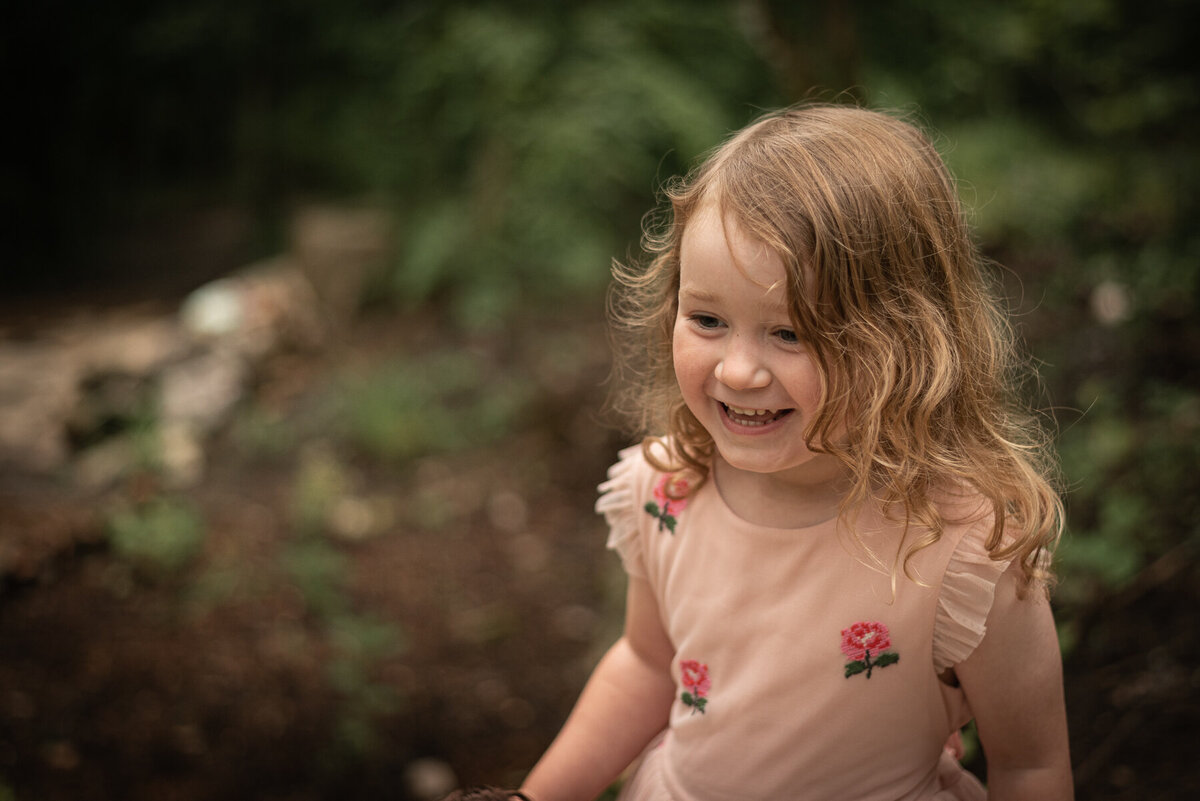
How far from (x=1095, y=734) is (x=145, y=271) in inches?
244

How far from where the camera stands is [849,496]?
1.12m

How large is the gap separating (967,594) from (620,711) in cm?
59

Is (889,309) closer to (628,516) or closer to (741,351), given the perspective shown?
(741,351)

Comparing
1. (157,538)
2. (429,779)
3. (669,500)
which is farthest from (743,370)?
(157,538)

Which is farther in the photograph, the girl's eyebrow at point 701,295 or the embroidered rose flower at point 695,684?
the embroidered rose flower at point 695,684

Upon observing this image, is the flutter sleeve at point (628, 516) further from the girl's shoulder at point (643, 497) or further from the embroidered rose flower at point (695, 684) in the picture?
the embroidered rose flower at point (695, 684)

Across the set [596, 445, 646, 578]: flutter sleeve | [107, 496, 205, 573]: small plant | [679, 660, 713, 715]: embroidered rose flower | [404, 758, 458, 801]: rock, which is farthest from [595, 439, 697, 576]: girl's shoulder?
[107, 496, 205, 573]: small plant

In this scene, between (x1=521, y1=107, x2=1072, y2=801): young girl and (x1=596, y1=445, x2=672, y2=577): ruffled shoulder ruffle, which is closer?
(x1=521, y1=107, x2=1072, y2=801): young girl

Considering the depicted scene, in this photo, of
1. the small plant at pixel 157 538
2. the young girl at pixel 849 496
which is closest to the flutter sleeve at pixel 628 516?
the young girl at pixel 849 496

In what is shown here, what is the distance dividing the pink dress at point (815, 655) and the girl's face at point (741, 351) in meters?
0.16

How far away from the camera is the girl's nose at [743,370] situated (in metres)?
1.11

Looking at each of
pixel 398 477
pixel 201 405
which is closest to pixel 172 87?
pixel 201 405

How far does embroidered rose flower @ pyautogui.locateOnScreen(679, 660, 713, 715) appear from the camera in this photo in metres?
1.33

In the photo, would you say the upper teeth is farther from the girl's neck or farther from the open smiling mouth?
the girl's neck
